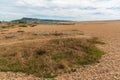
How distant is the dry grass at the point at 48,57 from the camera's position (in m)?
16.7

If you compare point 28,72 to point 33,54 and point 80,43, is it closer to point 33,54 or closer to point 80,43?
point 33,54

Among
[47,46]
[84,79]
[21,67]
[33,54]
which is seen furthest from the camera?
[47,46]

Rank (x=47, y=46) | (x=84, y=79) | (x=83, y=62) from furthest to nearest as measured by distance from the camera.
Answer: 1. (x=47, y=46)
2. (x=83, y=62)
3. (x=84, y=79)

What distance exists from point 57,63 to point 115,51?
7.09m

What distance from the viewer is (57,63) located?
1752 centimetres

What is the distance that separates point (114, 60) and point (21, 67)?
7.16 metres

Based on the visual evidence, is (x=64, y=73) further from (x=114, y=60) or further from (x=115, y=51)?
(x=115, y=51)

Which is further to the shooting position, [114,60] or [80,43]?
[80,43]

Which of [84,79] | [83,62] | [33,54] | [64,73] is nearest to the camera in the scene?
[84,79]

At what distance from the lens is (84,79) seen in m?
14.4

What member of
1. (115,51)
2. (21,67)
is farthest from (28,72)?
(115,51)

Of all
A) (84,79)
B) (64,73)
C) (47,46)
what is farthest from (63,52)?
(84,79)

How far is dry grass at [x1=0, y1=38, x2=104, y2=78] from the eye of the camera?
54.9ft

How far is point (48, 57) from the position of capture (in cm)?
1861
